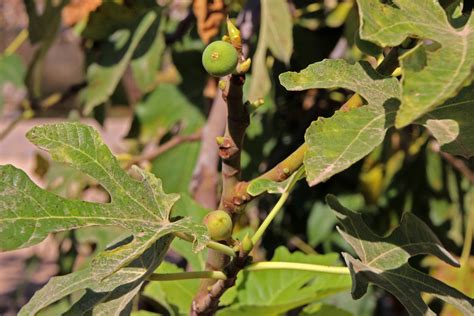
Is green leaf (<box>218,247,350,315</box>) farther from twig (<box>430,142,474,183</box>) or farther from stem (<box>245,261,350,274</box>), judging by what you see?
twig (<box>430,142,474,183</box>)

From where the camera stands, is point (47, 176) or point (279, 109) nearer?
point (279, 109)

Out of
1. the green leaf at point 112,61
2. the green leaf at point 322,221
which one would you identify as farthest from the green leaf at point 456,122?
the green leaf at point 322,221

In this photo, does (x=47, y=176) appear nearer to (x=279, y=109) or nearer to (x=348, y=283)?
(x=279, y=109)

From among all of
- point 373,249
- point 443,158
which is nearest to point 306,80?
point 373,249

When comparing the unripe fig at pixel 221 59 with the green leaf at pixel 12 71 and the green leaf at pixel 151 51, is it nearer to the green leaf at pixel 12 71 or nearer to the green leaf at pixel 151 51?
the green leaf at pixel 151 51

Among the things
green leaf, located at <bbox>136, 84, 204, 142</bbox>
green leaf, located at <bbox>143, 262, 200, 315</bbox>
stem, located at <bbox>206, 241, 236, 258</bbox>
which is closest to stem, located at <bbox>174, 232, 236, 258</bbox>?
stem, located at <bbox>206, 241, 236, 258</bbox>
